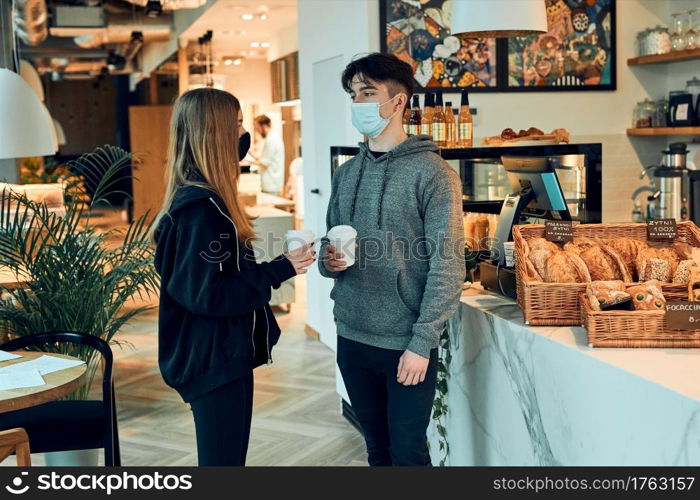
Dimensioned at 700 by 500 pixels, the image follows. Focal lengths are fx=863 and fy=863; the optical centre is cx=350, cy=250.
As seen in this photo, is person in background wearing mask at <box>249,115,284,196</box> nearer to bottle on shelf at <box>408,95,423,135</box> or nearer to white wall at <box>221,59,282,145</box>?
white wall at <box>221,59,282,145</box>

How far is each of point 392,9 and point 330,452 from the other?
7.77 ft

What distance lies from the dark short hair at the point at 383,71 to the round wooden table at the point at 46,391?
4.13 ft

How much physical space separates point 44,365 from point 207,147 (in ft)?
3.44

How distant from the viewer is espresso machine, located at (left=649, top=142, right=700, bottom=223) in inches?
190

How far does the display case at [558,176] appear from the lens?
3.36m

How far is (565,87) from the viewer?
5.12 m

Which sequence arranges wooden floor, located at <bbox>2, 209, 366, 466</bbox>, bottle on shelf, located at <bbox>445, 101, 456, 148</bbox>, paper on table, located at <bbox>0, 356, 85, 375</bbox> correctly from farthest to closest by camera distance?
wooden floor, located at <bbox>2, 209, 366, 466</bbox>, bottle on shelf, located at <bbox>445, 101, 456, 148</bbox>, paper on table, located at <bbox>0, 356, 85, 375</bbox>

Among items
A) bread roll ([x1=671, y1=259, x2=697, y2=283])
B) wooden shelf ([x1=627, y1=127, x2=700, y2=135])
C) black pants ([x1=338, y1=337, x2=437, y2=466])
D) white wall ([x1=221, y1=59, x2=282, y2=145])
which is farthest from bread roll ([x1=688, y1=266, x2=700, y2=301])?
white wall ([x1=221, y1=59, x2=282, y2=145])

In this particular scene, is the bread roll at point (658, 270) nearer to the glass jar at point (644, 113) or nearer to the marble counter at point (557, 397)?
the marble counter at point (557, 397)

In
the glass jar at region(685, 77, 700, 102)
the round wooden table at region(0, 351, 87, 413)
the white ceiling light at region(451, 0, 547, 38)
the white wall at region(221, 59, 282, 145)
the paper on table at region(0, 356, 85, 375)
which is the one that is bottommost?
the round wooden table at region(0, 351, 87, 413)

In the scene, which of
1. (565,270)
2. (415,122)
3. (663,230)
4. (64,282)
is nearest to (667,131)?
(415,122)

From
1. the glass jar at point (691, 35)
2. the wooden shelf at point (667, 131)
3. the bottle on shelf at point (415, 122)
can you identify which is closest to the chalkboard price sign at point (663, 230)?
the bottle on shelf at point (415, 122)

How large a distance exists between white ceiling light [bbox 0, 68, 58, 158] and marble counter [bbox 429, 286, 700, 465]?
2.40m
